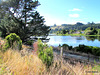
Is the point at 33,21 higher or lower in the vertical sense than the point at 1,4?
lower

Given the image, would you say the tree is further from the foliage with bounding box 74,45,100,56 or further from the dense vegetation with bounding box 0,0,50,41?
the foliage with bounding box 74,45,100,56

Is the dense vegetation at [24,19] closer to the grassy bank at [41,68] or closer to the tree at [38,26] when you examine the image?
the tree at [38,26]

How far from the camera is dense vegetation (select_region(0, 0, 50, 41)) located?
49.3 feet

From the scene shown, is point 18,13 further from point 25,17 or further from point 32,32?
point 32,32

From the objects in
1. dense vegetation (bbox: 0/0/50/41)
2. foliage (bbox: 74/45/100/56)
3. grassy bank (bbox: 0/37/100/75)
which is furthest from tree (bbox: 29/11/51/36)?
grassy bank (bbox: 0/37/100/75)

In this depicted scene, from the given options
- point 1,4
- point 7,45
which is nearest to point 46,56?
point 7,45

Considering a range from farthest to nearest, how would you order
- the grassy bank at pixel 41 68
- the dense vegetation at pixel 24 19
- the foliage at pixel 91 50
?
the dense vegetation at pixel 24 19, the foliage at pixel 91 50, the grassy bank at pixel 41 68

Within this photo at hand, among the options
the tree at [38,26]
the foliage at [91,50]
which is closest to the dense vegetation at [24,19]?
the tree at [38,26]

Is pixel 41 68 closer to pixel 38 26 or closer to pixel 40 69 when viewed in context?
pixel 40 69

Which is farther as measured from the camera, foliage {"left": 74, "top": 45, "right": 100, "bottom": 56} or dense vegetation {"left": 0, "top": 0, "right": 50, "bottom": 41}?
dense vegetation {"left": 0, "top": 0, "right": 50, "bottom": 41}

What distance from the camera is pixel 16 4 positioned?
1597cm

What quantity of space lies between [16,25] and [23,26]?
1.24 metres

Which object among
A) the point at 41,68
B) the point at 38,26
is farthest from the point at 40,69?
the point at 38,26

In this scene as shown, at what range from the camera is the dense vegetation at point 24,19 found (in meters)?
15.0
